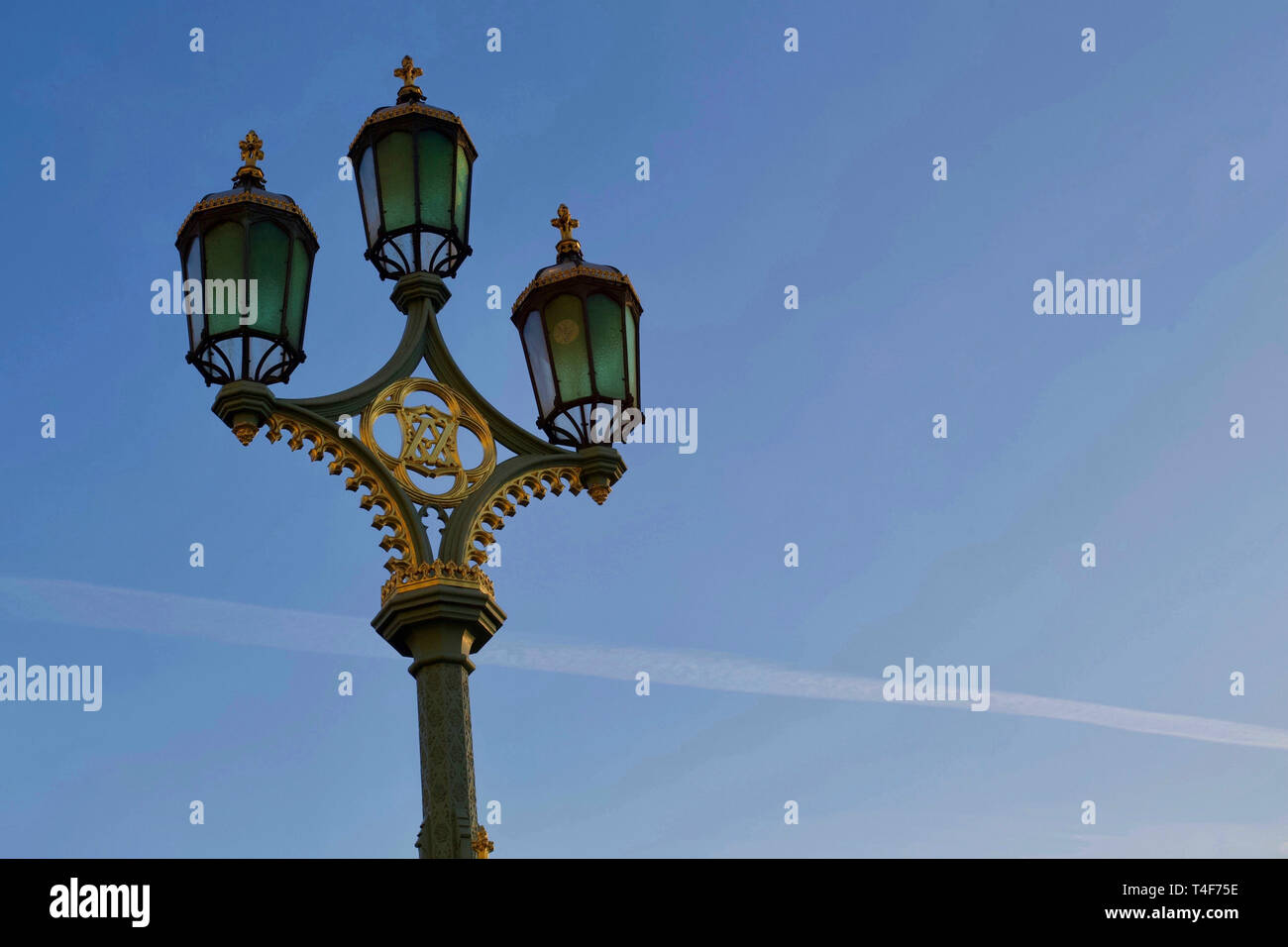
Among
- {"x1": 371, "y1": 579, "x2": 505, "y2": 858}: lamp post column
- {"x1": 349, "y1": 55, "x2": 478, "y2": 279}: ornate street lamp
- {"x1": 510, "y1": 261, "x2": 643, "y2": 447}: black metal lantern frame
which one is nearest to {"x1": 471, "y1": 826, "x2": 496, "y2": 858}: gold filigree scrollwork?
{"x1": 371, "y1": 579, "x2": 505, "y2": 858}: lamp post column

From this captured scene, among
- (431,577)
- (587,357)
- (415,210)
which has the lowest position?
(431,577)

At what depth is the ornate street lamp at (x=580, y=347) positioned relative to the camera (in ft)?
32.4

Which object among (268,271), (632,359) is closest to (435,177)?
(268,271)

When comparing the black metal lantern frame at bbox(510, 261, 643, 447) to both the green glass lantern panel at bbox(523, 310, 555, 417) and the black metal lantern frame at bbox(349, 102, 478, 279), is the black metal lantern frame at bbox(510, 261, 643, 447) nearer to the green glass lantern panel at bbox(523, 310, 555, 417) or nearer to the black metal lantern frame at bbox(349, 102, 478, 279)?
the green glass lantern panel at bbox(523, 310, 555, 417)

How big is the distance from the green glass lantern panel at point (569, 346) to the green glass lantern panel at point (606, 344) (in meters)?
0.06

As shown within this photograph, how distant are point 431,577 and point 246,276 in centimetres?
184

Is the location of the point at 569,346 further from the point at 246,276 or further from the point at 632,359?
the point at 246,276

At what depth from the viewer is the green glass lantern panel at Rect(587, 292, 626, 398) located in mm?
9875

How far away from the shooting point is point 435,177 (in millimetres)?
10289

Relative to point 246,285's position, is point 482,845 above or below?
below

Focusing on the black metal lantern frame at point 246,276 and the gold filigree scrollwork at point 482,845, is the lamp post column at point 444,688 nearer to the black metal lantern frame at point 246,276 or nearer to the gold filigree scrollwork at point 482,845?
the gold filigree scrollwork at point 482,845
